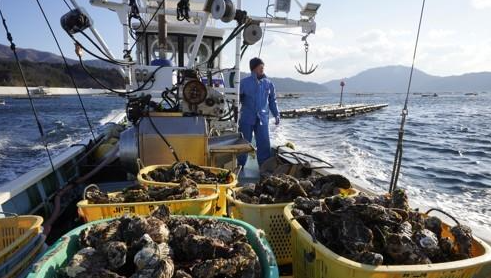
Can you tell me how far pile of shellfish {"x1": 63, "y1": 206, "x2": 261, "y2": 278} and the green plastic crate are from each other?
0.05 m

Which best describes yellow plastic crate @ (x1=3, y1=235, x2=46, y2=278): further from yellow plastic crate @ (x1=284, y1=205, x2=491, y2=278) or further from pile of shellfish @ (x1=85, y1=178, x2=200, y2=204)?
yellow plastic crate @ (x1=284, y1=205, x2=491, y2=278)

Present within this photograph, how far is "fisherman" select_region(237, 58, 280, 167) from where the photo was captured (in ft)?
19.7

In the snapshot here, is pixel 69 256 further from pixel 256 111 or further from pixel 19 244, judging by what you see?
pixel 256 111

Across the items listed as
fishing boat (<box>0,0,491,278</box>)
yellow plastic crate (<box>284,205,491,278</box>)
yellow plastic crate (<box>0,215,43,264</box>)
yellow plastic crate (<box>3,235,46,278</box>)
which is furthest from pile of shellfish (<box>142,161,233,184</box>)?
yellow plastic crate (<box>284,205,491,278</box>)

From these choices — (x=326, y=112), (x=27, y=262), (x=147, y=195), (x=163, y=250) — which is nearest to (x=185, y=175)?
(x=147, y=195)

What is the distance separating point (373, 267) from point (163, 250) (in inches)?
38.7

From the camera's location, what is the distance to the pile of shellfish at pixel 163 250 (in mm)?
1586

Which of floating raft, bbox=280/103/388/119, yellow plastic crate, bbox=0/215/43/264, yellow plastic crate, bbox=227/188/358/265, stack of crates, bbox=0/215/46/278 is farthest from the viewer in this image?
floating raft, bbox=280/103/388/119

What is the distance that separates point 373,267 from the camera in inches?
60.4

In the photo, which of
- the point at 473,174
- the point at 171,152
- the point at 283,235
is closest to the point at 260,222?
the point at 283,235

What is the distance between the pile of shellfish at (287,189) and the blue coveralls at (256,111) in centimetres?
300

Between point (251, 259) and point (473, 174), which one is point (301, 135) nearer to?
point (473, 174)

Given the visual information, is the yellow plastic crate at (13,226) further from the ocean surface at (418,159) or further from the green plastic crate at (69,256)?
the ocean surface at (418,159)

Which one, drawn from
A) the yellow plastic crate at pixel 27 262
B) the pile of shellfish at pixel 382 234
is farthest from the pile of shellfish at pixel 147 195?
the pile of shellfish at pixel 382 234
